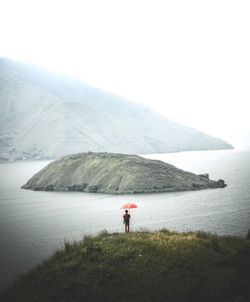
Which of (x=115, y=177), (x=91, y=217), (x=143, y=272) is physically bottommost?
(x=91, y=217)

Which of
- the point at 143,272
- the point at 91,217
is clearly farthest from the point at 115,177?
the point at 143,272

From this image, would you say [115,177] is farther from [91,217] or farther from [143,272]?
[143,272]

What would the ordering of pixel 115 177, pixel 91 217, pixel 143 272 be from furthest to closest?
pixel 115 177 → pixel 91 217 → pixel 143 272

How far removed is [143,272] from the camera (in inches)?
843

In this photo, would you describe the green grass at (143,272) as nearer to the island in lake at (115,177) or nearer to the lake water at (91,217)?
the lake water at (91,217)

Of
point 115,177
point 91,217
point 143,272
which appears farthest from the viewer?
point 115,177

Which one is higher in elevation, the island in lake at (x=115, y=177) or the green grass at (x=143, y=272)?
the island in lake at (x=115, y=177)

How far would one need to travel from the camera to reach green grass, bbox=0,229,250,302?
1858cm

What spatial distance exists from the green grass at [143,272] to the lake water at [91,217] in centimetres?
689

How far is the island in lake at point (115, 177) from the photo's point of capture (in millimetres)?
90625

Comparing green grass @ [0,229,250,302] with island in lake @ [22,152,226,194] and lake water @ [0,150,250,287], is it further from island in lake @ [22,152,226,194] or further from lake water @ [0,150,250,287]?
island in lake @ [22,152,226,194]

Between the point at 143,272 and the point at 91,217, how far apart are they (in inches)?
1507

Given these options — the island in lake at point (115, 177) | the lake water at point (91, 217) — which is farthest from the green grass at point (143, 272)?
the island in lake at point (115, 177)

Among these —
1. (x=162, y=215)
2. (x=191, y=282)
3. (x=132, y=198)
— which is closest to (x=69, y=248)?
(x=191, y=282)
